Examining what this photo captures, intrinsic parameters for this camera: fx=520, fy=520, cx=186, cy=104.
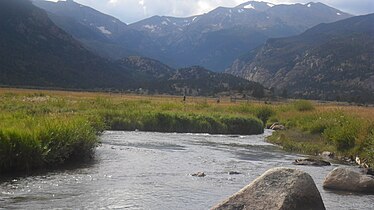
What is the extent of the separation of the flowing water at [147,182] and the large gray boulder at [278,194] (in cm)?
284

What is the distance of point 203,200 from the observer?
1878 cm

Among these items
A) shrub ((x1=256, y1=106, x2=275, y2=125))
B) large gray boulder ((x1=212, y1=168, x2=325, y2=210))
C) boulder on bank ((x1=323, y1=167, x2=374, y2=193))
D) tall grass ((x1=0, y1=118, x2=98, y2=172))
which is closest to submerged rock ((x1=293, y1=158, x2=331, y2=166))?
boulder on bank ((x1=323, y1=167, x2=374, y2=193))

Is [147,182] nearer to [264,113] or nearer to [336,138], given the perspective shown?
[336,138]

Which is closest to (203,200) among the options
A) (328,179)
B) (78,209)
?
(78,209)

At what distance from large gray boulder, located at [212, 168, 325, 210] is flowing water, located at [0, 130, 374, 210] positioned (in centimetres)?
284

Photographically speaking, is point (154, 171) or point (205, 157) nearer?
point (154, 171)

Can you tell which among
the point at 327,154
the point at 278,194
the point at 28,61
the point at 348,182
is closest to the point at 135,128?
the point at 327,154

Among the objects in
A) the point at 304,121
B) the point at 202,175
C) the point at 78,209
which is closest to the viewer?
the point at 78,209

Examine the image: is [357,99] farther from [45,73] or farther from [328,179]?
[328,179]

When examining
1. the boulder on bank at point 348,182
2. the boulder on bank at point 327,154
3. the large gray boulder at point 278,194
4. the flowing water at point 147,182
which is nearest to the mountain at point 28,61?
the boulder on bank at point 327,154

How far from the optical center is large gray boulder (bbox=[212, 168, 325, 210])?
14.7 metres

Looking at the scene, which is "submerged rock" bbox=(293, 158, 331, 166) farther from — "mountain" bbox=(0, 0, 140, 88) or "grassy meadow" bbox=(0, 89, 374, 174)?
"mountain" bbox=(0, 0, 140, 88)

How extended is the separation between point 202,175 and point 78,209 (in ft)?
28.8

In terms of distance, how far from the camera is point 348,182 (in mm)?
21656
